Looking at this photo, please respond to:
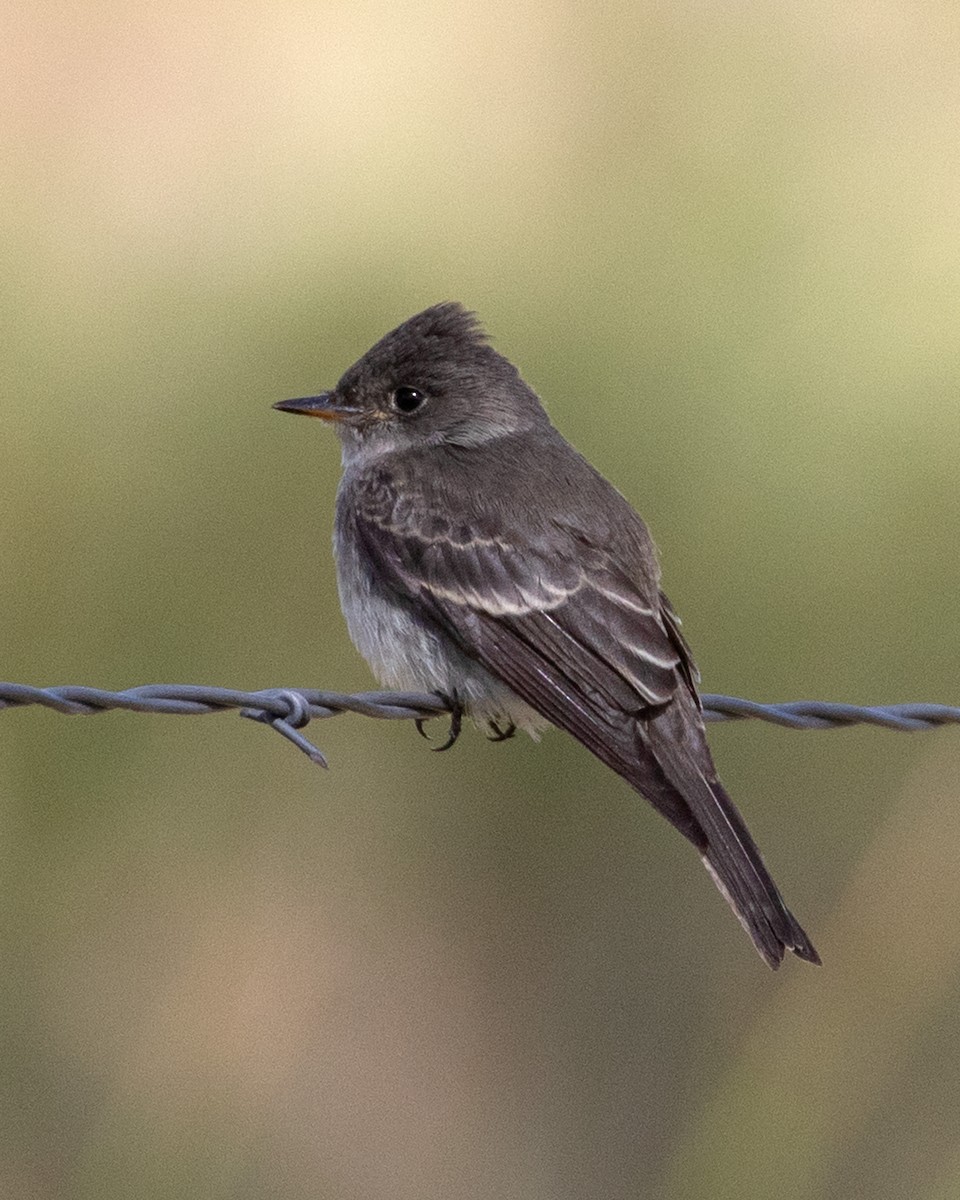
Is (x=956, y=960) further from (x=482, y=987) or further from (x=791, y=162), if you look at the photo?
(x=791, y=162)

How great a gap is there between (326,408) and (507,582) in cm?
102

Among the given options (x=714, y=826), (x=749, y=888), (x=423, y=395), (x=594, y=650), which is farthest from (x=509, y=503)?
(x=749, y=888)

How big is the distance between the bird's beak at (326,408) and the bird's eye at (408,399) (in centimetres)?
10

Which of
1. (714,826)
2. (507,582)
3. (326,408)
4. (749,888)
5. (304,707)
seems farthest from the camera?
(326,408)

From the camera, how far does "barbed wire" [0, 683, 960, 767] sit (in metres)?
3.28

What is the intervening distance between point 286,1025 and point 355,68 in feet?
12.6

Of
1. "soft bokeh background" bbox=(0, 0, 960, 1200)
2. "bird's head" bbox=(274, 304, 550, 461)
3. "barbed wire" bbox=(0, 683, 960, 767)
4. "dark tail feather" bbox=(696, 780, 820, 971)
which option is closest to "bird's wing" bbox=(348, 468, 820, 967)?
"dark tail feather" bbox=(696, 780, 820, 971)

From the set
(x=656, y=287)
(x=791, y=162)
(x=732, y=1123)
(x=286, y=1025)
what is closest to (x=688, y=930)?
(x=732, y=1123)

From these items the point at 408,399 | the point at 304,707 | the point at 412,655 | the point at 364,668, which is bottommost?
the point at 364,668

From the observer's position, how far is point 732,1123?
5094 millimetres

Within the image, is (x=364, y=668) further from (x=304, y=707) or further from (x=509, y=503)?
(x=304, y=707)

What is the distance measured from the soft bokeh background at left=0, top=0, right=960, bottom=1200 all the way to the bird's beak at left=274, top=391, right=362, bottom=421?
722 millimetres

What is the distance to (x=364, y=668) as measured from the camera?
5.68 m

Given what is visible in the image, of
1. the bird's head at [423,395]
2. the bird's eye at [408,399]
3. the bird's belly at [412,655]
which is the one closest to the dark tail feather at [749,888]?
the bird's belly at [412,655]
